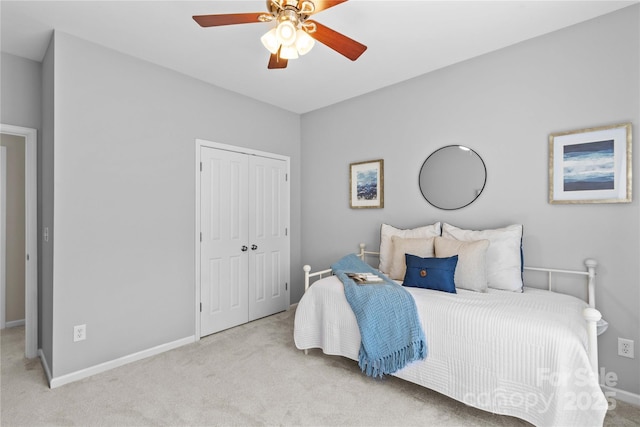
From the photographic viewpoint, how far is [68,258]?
7.80ft

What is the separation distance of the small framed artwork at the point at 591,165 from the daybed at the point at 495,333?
44 centimetres

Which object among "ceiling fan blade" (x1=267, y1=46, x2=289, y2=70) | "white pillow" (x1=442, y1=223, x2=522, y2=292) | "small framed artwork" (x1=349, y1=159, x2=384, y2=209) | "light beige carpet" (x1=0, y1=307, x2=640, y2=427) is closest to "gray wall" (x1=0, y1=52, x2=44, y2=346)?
"light beige carpet" (x1=0, y1=307, x2=640, y2=427)

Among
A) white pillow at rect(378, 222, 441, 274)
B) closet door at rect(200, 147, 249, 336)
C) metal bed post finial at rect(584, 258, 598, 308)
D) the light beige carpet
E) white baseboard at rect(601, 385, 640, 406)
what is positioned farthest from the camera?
closet door at rect(200, 147, 249, 336)

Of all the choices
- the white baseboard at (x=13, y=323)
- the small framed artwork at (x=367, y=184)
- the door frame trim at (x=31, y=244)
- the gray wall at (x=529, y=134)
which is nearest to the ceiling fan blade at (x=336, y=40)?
the gray wall at (x=529, y=134)

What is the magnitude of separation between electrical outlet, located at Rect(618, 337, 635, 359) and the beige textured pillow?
4.32ft

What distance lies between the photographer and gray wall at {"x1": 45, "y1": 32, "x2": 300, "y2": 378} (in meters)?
2.38

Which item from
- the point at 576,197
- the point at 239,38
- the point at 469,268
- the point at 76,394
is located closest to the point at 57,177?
the point at 76,394

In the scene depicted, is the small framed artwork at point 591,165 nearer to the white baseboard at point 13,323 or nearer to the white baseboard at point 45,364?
the white baseboard at point 45,364

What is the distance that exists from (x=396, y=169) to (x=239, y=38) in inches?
75.6

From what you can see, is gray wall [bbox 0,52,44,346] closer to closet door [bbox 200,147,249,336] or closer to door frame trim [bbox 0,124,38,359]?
door frame trim [bbox 0,124,38,359]

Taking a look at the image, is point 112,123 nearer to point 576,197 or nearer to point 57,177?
point 57,177

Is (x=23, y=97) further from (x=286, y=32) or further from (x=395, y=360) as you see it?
(x=395, y=360)

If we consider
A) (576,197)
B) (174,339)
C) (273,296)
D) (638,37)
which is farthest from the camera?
(273,296)

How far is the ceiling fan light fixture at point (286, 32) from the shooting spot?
1.59m
